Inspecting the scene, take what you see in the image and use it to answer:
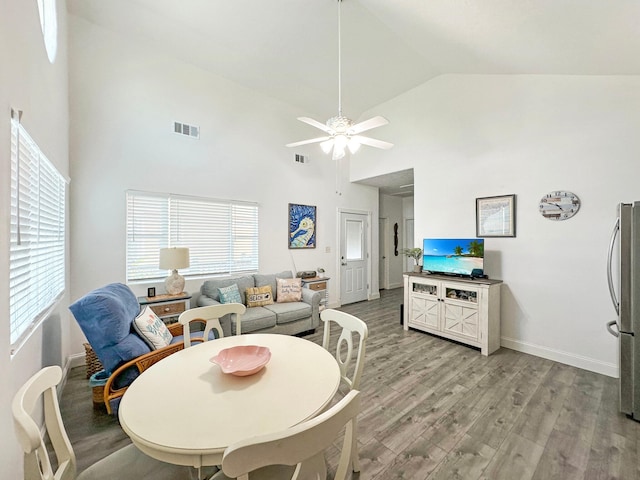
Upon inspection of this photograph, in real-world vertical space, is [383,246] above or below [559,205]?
below

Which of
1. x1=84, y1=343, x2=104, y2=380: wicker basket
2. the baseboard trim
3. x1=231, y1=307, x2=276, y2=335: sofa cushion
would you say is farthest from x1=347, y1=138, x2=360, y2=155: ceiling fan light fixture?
x1=84, y1=343, x2=104, y2=380: wicker basket

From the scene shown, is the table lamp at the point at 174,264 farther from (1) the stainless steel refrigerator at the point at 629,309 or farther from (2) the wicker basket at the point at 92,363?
(1) the stainless steel refrigerator at the point at 629,309

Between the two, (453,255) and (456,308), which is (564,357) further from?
(453,255)

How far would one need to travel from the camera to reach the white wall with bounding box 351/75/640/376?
274 centimetres

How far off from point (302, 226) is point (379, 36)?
3070mm

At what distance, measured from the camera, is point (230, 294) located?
361 centimetres

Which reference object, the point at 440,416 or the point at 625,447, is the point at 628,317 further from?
the point at 440,416

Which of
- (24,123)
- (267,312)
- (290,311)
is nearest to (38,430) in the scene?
(24,123)

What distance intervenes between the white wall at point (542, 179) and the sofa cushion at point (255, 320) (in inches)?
112

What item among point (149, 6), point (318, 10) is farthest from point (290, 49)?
point (149, 6)

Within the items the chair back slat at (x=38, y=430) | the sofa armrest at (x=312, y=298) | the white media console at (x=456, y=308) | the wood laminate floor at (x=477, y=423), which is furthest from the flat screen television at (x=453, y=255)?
the chair back slat at (x=38, y=430)

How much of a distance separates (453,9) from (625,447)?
366 cm

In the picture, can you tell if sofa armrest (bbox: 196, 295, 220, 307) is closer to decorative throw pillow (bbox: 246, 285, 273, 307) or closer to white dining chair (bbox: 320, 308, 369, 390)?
decorative throw pillow (bbox: 246, 285, 273, 307)

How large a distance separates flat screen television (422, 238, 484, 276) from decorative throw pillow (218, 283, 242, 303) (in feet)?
9.31
